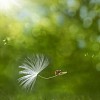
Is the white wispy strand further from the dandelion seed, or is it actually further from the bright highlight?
the bright highlight

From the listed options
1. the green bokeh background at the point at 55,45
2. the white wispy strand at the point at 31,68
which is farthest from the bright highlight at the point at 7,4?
the white wispy strand at the point at 31,68

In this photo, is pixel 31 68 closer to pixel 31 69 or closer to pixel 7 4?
pixel 31 69

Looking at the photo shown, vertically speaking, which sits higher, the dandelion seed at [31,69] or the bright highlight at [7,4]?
the bright highlight at [7,4]

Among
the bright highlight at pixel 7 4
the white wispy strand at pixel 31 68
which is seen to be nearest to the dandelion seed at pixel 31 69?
the white wispy strand at pixel 31 68

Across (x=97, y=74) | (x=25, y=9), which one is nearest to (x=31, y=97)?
(x=97, y=74)

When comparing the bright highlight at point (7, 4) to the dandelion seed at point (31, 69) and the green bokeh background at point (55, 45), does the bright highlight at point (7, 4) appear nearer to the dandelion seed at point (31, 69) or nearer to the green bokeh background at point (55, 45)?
the green bokeh background at point (55, 45)

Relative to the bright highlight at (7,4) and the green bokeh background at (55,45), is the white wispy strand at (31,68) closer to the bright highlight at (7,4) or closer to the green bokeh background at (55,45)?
the green bokeh background at (55,45)

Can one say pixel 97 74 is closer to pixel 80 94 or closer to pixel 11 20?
pixel 80 94
